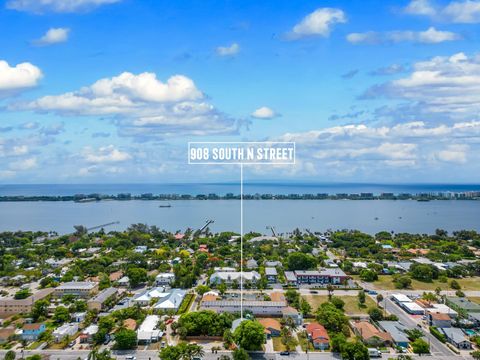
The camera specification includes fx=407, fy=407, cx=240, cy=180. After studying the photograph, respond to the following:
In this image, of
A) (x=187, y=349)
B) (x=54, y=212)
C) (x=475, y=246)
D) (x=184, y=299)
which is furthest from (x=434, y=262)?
(x=54, y=212)

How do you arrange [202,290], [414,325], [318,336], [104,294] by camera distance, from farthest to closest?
[202,290] → [104,294] → [414,325] → [318,336]

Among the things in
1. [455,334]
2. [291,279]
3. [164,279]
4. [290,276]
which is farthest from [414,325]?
[164,279]

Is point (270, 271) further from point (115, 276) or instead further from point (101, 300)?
point (101, 300)

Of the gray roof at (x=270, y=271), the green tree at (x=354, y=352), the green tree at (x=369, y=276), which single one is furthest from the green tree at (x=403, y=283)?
the green tree at (x=354, y=352)

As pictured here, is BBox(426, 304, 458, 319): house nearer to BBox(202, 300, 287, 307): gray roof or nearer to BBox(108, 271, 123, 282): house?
BBox(202, 300, 287, 307): gray roof

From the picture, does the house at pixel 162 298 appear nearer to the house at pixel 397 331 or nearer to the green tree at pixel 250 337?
the green tree at pixel 250 337

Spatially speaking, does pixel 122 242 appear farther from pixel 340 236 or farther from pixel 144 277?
pixel 340 236

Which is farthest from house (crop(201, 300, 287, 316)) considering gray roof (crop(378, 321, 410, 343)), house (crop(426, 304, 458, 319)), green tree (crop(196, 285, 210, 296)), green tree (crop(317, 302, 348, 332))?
house (crop(426, 304, 458, 319))
